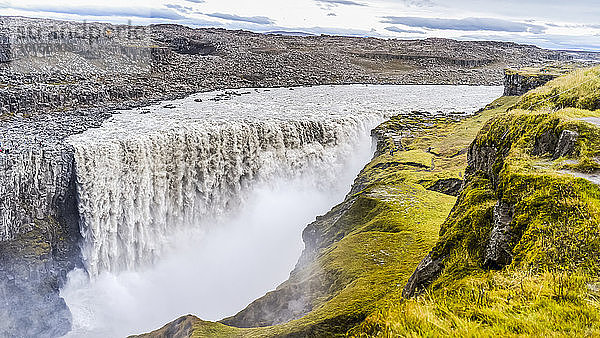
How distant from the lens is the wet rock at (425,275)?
7680 mm

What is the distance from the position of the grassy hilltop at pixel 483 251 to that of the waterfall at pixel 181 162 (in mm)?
15153

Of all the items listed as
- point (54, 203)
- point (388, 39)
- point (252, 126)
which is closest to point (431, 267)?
point (54, 203)

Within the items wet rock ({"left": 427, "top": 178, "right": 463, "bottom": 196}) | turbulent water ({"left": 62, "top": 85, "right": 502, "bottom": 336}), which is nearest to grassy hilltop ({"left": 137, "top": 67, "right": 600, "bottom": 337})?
wet rock ({"left": 427, "top": 178, "right": 463, "bottom": 196})

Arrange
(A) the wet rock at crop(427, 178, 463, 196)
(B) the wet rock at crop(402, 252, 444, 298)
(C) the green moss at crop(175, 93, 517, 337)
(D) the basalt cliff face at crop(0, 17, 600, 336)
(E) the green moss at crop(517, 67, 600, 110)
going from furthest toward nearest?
(D) the basalt cliff face at crop(0, 17, 600, 336)
(A) the wet rock at crop(427, 178, 463, 196)
(E) the green moss at crop(517, 67, 600, 110)
(C) the green moss at crop(175, 93, 517, 337)
(B) the wet rock at crop(402, 252, 444, 298)

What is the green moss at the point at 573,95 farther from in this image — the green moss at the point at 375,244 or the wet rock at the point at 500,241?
the wet rock at the point at 500,241

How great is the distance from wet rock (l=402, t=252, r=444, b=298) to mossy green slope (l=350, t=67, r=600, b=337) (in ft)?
0.53

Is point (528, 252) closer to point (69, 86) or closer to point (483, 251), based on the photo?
point (483, 251)

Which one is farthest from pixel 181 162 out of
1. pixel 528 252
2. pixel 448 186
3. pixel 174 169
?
pixel 528 252

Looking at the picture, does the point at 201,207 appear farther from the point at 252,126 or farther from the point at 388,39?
the point at 388,39

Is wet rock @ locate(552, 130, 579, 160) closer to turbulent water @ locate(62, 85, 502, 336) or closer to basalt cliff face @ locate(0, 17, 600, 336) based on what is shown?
basalt cliff face @ locate(0, 17, 600, 336)

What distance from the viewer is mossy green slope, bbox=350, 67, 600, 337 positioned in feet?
14.9

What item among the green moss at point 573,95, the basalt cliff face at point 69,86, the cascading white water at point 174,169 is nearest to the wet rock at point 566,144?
the green moss at point 573,95

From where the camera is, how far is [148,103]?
4578 centimetres

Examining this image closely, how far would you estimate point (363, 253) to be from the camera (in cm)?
1382
